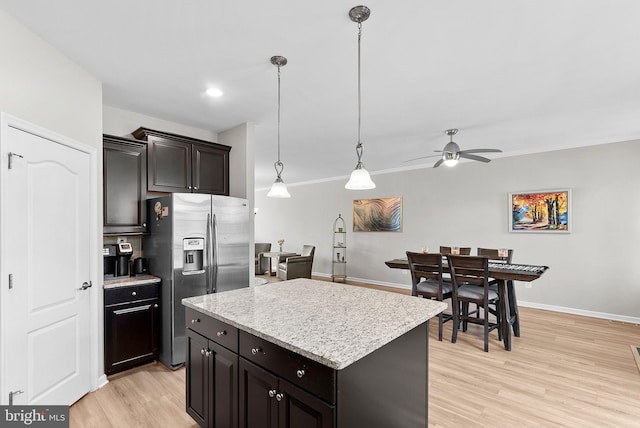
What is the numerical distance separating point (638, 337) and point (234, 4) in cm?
554

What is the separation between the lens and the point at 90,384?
2.52 metres

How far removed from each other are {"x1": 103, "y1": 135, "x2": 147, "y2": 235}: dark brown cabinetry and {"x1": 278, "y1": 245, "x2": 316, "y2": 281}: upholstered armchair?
3.84 meters

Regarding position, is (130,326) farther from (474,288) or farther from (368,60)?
(474,288)

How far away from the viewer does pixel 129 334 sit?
2867 mm

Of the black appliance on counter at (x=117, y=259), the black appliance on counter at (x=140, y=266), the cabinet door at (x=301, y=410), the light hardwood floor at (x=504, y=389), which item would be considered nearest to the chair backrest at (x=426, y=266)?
the light hardwood floor at (x=504, y=389)

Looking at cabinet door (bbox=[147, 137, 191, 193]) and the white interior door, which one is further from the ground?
cabinet door (bbox=[147, 137, 191, 193])

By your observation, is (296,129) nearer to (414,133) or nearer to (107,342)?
(414,133)

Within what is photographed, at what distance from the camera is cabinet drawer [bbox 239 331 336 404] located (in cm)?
120

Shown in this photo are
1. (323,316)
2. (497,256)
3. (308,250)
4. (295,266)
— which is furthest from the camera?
(308,250)

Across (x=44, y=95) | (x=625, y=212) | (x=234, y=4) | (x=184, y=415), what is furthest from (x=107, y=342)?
(x=625, y=212)

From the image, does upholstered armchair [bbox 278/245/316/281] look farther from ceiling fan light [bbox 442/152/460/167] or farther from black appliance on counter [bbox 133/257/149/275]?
ceiling fan light [bbox 442/152/460/167]

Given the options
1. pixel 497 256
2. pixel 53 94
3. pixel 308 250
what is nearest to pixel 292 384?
pixel 53 94

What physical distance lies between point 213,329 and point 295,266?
5054mm

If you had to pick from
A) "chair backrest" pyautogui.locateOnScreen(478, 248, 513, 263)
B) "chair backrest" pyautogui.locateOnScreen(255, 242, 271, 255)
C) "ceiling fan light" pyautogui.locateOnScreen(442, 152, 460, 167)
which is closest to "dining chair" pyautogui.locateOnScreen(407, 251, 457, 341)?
"chair backrest" pyautogui.locateOnScreen(478, 248, 513, 263)
